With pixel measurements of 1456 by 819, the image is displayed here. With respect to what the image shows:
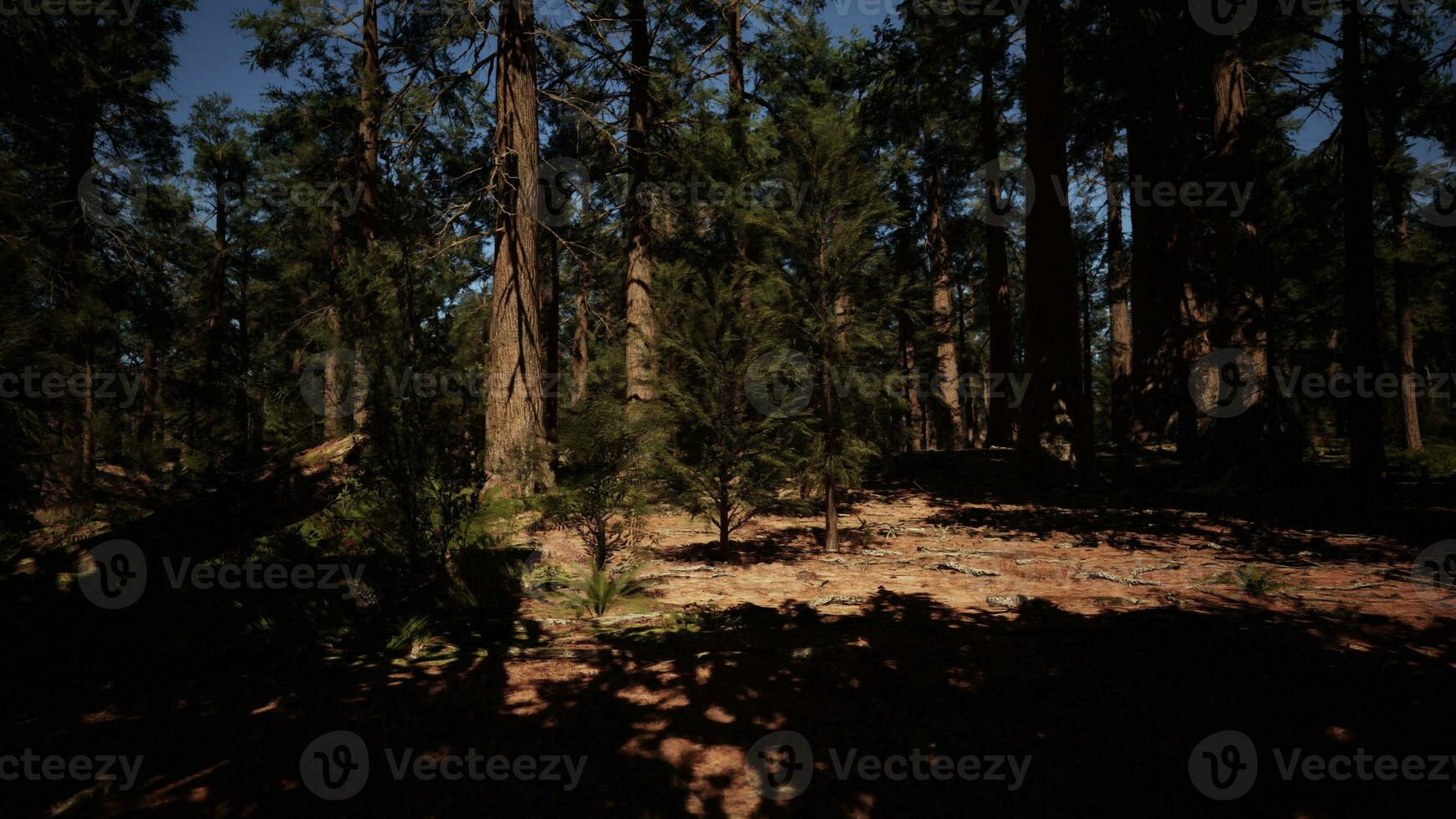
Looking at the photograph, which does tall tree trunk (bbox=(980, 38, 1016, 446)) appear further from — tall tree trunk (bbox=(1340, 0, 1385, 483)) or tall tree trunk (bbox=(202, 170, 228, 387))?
tall tree trunk (bbox=(202, 170, 228, 387))

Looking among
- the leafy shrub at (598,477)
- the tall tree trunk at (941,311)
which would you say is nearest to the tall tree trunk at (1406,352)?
the tall tree trunk at (941,311)

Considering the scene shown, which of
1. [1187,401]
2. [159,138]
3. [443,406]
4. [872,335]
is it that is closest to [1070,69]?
[1187,401]

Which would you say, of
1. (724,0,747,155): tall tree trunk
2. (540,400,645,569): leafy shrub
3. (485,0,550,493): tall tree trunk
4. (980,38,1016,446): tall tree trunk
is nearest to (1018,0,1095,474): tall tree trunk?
(980,38,1016,446): tall tree trunk

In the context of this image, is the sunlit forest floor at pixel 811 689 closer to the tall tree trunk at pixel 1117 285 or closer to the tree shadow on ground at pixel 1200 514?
the tree shadow on ground at pixel 1200 514

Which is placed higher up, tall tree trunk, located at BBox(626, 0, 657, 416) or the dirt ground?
tall tree trunk, located at BBox(626, 0, 657, 416)

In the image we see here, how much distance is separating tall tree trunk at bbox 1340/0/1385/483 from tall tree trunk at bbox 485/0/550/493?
38.6 feet

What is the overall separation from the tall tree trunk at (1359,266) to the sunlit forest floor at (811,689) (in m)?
2.77

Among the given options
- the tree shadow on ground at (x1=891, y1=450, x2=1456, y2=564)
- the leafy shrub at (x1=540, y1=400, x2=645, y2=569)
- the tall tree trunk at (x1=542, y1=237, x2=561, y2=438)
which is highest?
the tall tree trunk at (x1=542, y1=237, x2=561, y2=438)

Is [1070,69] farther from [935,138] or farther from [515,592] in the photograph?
[515,592]

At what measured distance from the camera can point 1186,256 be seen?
10789 mm

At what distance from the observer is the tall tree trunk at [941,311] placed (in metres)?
18.6

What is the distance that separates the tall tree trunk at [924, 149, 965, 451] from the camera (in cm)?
1862

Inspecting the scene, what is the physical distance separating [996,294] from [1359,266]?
898 cm

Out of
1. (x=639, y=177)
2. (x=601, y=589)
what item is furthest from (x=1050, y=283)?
(x=601, y=589)
